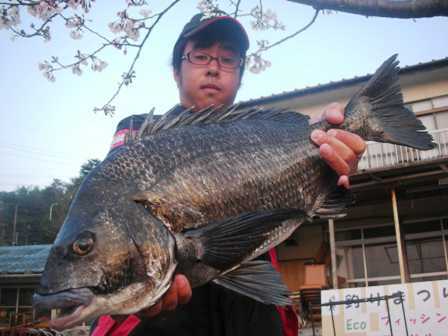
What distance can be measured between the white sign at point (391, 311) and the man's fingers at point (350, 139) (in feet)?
18.5

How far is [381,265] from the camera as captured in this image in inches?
607

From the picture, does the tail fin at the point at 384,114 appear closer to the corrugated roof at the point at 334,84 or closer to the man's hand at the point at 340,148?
the man's hand at the point at 340,148

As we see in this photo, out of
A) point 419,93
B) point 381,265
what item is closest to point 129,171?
point 381,265

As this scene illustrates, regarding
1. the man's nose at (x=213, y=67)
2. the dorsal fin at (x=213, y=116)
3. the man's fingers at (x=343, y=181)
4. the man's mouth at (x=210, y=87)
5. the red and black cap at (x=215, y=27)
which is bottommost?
the man's fingers at (x=343, y=181)

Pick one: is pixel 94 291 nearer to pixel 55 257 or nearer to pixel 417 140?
pixel 55 257

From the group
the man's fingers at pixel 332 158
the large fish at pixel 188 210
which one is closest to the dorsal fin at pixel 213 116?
the large fish at pixel 188 210

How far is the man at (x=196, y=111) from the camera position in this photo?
2207 mm

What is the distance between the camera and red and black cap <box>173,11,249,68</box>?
2.93 metres

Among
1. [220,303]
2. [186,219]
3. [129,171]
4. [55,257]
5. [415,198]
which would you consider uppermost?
[415,198]

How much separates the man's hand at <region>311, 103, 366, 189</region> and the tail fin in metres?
0.16

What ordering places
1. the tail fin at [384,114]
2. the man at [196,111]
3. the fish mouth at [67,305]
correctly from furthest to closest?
the tail fin at [384,114]
the man at [196,111]
the fish mouth at [67,305]

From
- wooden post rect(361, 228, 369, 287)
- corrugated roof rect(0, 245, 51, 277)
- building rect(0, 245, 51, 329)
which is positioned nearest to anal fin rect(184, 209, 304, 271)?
wooden post rect(361, 228, 369, 287)

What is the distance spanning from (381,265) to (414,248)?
52.7 inches

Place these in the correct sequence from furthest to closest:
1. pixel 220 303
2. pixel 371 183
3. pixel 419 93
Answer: pixel 419 93, pixel 371 183, pixel 220 303
